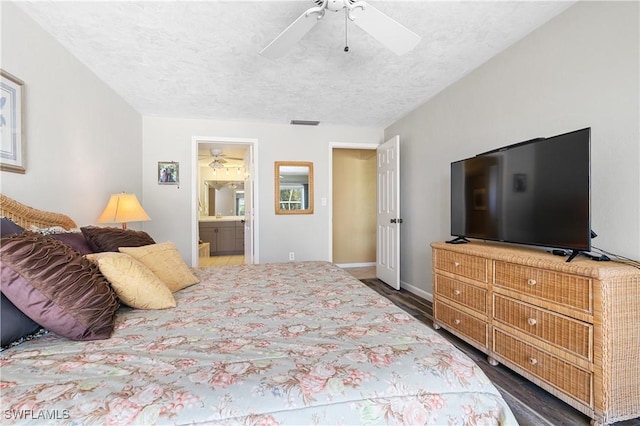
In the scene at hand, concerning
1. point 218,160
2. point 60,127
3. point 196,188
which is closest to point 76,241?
point 60,127

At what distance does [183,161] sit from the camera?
391 cm

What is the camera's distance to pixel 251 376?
2.65 ft

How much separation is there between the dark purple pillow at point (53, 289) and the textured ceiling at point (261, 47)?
1.62m

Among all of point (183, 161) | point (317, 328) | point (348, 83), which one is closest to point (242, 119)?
point (183, 161)

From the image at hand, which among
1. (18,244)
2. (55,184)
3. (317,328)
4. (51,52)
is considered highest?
(51,52)

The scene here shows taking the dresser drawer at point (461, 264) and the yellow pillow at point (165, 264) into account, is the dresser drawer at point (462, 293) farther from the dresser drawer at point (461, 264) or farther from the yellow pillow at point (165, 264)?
the yellow pillow at point (165, 264)

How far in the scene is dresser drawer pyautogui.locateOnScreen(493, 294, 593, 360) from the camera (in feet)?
4.69

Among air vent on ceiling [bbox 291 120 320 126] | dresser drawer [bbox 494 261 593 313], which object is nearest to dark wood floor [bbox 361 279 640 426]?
dresser drawer [bbox 494 261 593 313]

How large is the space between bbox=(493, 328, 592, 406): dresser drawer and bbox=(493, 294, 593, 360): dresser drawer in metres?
0.09

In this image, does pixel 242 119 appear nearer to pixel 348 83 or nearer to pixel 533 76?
pixel 348 83

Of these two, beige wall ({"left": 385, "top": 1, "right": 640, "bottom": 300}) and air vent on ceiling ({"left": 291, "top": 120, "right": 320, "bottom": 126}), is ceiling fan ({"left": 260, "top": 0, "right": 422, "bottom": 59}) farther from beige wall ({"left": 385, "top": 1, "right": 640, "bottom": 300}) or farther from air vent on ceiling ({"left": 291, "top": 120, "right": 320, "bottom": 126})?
air vent on ceiling ({"left": 291, "top": 120, "right": 320, "bottom": 126})

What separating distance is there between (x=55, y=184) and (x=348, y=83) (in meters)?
2.65

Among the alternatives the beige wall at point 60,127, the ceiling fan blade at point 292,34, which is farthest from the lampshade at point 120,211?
the ceiling fan blade at point 292,34

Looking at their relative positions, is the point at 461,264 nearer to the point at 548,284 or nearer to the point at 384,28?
the point at 548,284
